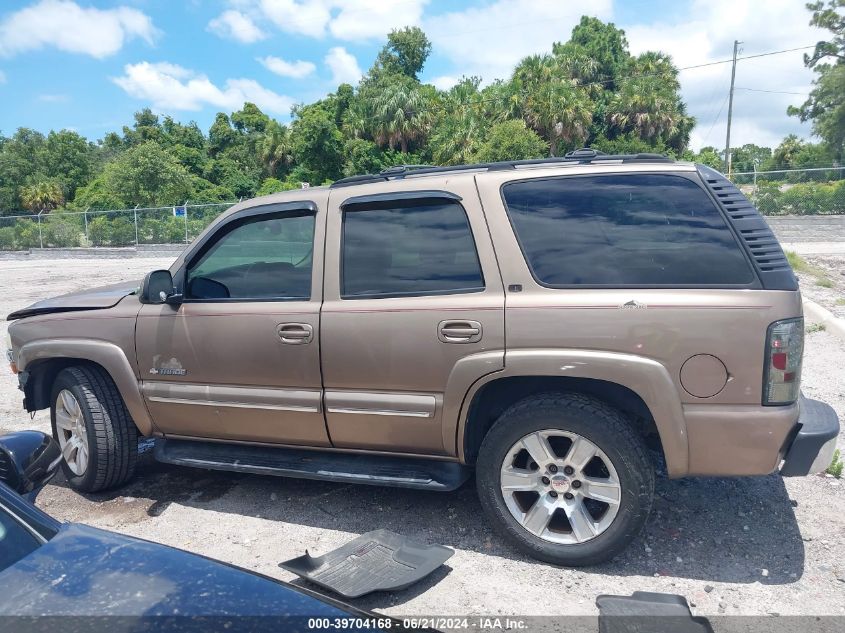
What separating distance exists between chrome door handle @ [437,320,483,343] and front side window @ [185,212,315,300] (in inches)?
38.3

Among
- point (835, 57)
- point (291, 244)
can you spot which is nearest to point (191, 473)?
point (291, 244)

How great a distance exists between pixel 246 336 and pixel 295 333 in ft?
1.11

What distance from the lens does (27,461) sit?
112 inches

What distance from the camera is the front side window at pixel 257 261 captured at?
4.24m

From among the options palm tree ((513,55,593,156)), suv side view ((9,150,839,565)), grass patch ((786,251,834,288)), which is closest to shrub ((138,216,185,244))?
palm tree ((513,55,593,156))

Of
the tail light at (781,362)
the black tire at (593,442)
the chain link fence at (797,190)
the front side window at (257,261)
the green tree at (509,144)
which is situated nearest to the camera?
the tail light at (781,362)

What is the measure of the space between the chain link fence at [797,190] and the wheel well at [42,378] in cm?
2335

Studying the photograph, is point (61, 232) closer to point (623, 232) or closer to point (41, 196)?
point (41, 196)

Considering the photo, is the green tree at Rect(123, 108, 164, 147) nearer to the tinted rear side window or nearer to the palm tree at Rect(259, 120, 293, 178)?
the palm tree at Rect(259, 120, 293, 178)

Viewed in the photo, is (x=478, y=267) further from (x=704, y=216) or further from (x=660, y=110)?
(x=660, y=110)

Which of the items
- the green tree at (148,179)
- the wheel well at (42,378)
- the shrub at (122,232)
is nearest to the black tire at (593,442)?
the wheel well at (42,378)

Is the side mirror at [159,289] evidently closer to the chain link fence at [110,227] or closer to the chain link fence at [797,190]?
the chain link fence at [797,190]

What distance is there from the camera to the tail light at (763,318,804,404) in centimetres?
321

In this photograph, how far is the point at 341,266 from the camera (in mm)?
4074
